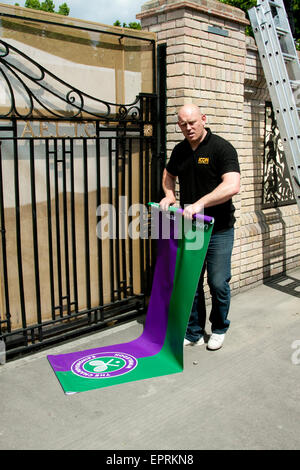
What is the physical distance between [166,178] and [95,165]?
2.18ft

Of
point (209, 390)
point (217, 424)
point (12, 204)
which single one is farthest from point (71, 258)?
point (217, 424)

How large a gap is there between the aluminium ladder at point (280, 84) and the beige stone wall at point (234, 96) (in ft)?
0.76

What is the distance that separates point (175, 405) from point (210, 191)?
166 centimetres

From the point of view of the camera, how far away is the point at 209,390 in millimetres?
3428

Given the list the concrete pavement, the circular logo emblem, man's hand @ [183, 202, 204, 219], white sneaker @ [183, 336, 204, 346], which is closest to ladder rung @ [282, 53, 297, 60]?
man's hand @ [183, 202, 204, 219]

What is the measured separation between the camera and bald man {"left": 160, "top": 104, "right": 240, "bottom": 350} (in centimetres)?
368

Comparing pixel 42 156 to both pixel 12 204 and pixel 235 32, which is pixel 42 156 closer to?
pixel 12 204

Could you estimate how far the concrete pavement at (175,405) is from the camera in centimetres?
284

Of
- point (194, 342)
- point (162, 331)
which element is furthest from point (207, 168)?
point (194, 342)

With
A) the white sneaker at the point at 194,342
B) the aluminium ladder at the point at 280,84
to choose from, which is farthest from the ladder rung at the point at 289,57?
the white sneaker at the point at 194,342

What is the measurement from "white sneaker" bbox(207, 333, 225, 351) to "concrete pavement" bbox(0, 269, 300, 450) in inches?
2.1

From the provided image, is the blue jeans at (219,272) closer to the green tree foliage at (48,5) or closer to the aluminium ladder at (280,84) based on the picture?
the aluminium ladder at (280,84)

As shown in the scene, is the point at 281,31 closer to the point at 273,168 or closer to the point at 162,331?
the point at 273,168

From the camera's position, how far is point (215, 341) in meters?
4.09
